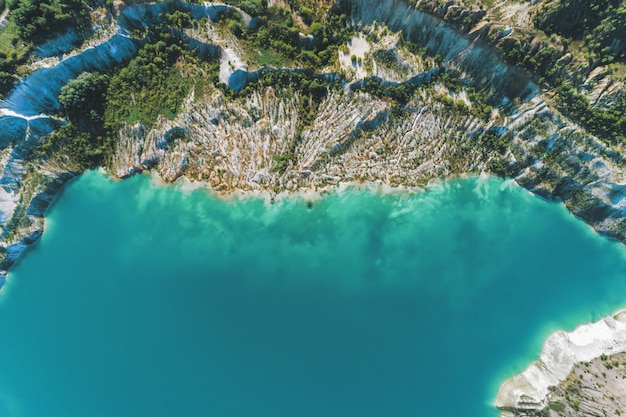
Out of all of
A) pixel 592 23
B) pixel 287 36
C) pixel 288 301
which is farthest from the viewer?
pixel 287 36

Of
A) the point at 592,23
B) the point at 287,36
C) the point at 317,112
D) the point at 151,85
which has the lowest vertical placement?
the point at 151,85

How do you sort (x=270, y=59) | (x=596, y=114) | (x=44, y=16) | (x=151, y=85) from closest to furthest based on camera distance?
(x=44, y=16) → (x=596, y=114) → (x=270, y=59) → (x=151, y=85)

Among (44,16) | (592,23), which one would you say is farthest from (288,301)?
(592,23)

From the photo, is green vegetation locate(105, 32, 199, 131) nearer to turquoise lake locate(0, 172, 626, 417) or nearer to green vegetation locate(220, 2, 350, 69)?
green vegetation locate(220, 2, 350, 69)

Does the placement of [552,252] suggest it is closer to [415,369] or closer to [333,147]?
[415,369]

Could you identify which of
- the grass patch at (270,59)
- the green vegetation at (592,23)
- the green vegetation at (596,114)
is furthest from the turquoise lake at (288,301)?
the green vegetation at (592,23)

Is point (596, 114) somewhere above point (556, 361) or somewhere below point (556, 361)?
above


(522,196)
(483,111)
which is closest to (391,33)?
(483,111)

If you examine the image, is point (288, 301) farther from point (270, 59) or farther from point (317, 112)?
A: point (270, 59)
